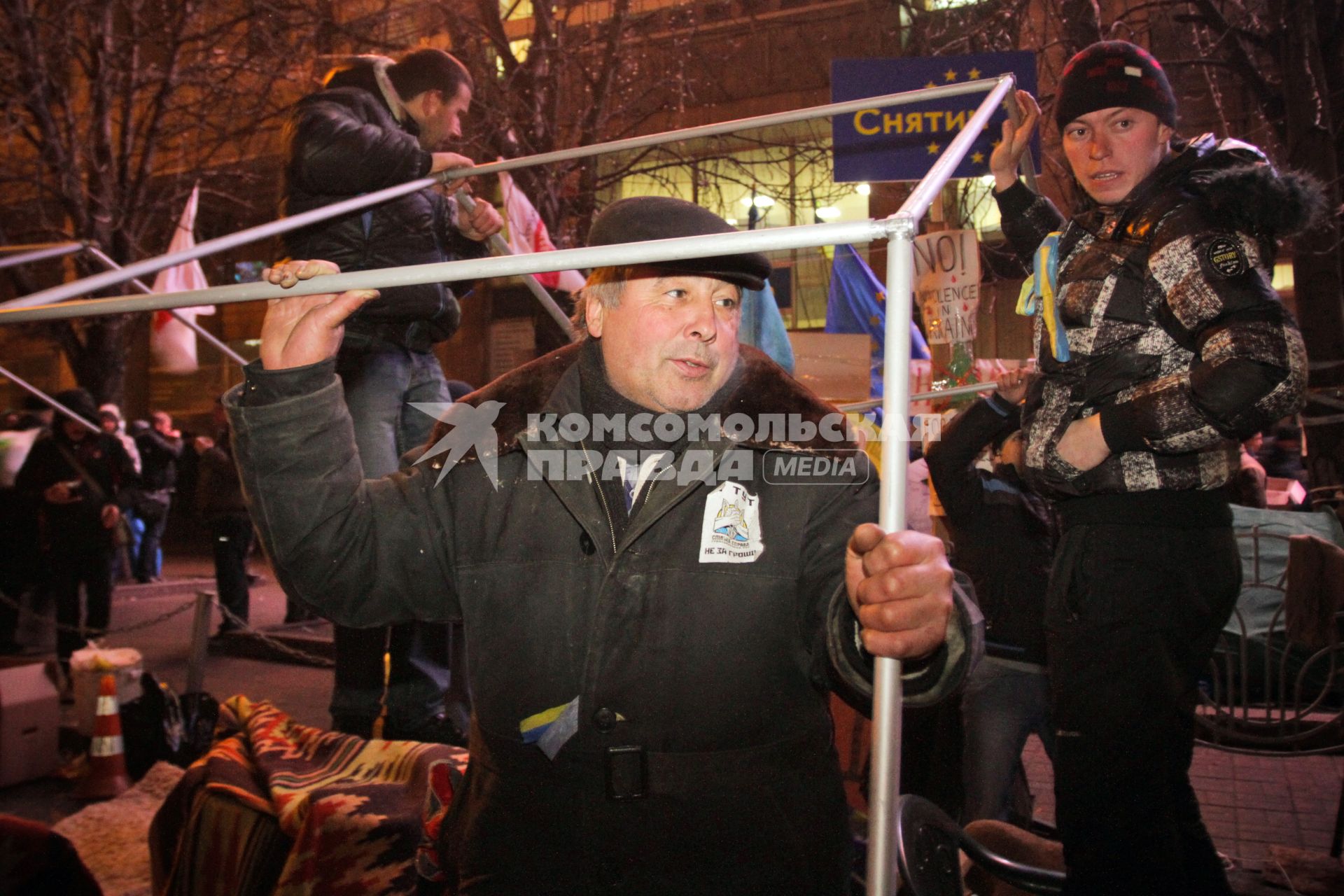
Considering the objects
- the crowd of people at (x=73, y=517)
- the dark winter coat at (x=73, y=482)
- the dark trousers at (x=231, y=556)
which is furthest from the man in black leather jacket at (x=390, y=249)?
the dark trousers at (x=231, y=556)

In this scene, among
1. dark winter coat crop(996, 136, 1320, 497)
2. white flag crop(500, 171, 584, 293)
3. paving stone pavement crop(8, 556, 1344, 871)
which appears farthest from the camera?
white flag crop(500, 171, 584, 293)

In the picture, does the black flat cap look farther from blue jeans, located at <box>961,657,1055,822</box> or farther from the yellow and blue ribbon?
blue jeans, located at <box>961,657,1055,822</box>

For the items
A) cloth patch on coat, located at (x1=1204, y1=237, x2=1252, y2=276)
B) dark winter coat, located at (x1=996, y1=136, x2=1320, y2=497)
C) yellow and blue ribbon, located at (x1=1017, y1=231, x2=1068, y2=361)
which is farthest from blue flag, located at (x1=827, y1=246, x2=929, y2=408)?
cloth patch on coat, located at (x1=1204, y1=237, x2=1252, y2=276)

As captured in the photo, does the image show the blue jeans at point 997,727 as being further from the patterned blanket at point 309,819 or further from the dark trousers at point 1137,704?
the patterned blanket at point 309,819

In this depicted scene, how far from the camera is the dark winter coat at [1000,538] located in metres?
3.92

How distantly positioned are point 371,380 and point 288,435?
1394 millimetres

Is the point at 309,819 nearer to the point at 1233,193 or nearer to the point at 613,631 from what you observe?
the point at 613,631

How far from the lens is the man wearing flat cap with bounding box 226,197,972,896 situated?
1883 millimetres

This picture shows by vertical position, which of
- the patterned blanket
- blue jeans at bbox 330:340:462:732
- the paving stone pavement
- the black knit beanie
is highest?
the black knit beanie

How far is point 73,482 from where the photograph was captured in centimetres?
767

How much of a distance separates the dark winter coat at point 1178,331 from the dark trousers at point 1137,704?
0.16m

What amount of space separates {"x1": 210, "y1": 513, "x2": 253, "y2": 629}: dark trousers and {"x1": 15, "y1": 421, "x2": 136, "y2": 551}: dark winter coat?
2.93 feet

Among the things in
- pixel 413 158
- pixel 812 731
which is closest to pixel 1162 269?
pixel 812 731

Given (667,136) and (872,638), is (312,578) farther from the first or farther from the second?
(667,136)
